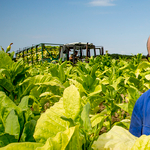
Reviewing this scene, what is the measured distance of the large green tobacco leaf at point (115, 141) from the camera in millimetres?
519

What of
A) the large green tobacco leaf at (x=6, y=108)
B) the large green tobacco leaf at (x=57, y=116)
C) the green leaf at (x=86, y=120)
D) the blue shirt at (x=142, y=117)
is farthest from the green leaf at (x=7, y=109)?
the blue shirt at (x=142, y=117)

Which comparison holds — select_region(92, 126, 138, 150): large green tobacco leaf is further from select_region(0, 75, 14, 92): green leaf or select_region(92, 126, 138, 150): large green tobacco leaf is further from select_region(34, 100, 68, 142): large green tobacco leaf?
select_region(0, 75, 14, 92): green leaf

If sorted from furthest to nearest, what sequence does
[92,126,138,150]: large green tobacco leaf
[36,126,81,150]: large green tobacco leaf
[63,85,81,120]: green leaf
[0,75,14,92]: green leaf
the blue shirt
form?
1. [0,75,14,92]: green leaf
2. the blue shirt
3. [63,85,81,120]: green leaf
4. [92,126,138,150]: large green tobacco leaf
5. [36,126,81,150]: large green tobacco leaf

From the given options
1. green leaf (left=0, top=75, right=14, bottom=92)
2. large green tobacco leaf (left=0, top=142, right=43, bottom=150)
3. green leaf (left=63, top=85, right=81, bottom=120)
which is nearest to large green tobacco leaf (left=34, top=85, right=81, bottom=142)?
green leaf (left=63, top=85, right=81, bottom=120)

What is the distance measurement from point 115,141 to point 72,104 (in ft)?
0.60

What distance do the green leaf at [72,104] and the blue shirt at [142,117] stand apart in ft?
2.84

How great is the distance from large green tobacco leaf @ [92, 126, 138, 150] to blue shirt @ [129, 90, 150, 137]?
2.59 ft

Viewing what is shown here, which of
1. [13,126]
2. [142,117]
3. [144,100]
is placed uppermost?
[13,126]

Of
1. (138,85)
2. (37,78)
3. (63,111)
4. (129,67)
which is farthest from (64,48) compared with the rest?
(63,111)

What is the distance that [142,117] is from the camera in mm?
1442

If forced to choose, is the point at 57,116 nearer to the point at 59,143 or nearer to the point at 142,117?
the point at 59,143

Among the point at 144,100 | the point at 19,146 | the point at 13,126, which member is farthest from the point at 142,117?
the point at 19,146

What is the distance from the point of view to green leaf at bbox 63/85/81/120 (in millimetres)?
632

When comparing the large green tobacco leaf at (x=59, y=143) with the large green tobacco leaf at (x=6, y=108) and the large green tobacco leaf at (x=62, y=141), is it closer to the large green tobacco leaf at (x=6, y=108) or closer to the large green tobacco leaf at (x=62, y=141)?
the large green tobacco leaf at (x=62, y=141)
